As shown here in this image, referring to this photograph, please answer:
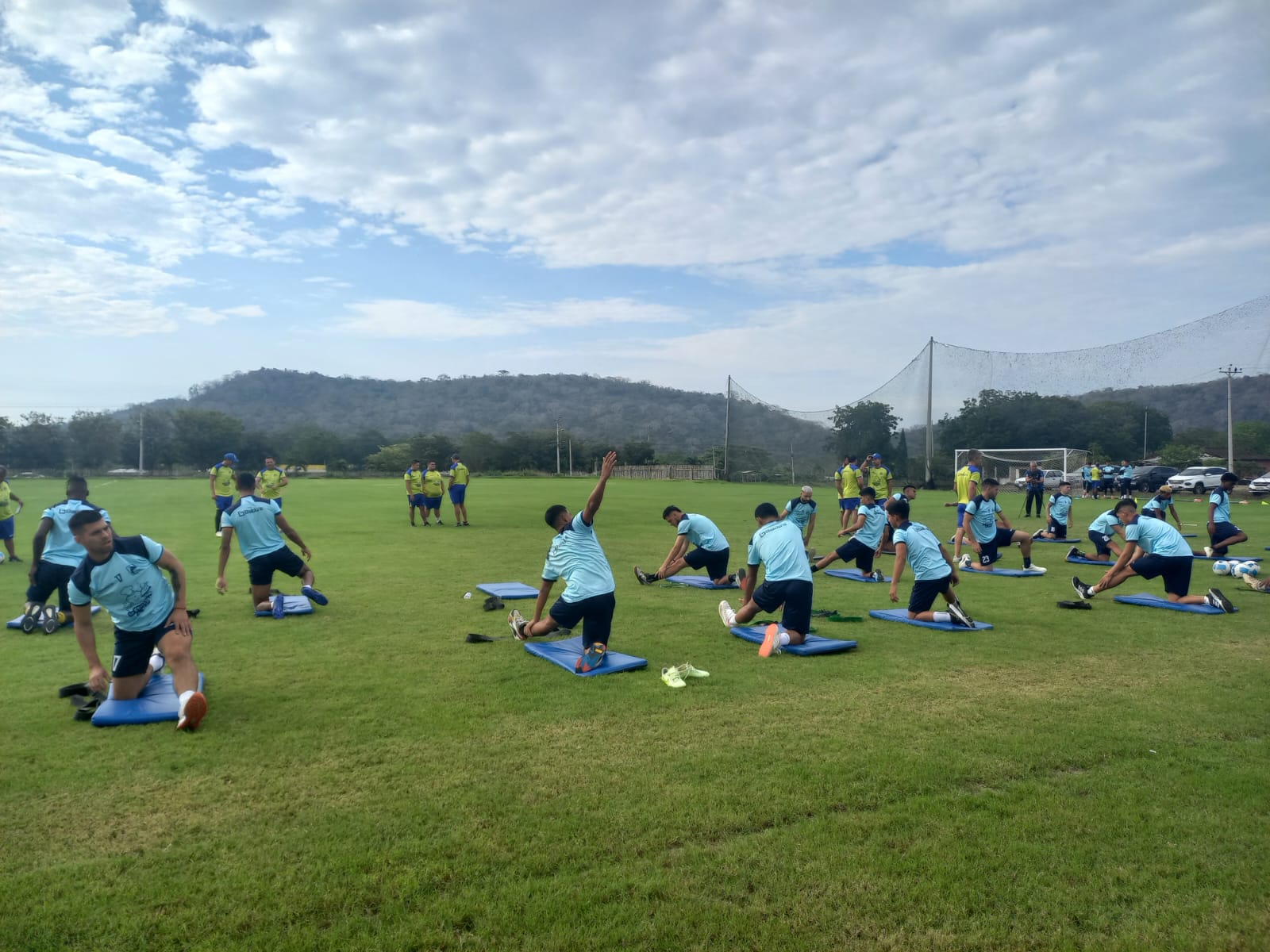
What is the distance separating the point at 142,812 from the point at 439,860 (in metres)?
1.77

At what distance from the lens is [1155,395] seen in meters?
43.3

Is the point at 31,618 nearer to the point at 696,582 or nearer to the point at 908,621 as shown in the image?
the point at 696,582

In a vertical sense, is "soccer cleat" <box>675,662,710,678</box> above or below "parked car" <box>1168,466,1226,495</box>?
below

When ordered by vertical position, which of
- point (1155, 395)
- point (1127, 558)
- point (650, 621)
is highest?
point (1155, 395)

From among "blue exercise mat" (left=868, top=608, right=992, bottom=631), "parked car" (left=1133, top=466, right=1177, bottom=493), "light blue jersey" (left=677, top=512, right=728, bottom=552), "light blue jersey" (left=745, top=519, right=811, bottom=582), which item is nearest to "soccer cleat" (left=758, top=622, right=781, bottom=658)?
"light blue jersey" (left=745, top=519, right=811, bottom=582)

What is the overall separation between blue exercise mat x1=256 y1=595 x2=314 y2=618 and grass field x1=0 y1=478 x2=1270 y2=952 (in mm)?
1188

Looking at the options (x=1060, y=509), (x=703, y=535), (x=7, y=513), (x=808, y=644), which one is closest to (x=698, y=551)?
(x=703, y=535)

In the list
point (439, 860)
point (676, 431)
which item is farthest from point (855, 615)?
point (676, 431)

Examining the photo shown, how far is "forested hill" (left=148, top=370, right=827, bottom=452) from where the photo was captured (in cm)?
15200

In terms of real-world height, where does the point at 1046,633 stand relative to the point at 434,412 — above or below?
below

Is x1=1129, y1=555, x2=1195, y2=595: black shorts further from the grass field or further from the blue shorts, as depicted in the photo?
the blue shorts

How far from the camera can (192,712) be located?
213 inches

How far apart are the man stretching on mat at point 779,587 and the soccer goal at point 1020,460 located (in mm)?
36540

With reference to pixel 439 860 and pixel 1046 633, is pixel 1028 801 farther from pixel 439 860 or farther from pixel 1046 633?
pixel 1046 633
